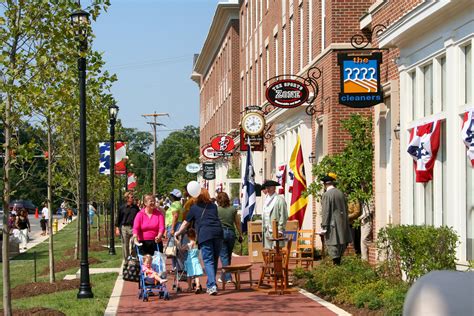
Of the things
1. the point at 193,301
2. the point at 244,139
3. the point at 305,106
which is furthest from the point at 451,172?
the point at 244,139

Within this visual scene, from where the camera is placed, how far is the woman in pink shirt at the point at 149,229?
14398mm

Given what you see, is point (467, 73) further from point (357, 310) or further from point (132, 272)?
point (132, 272)

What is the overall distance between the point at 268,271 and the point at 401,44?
4.39 m

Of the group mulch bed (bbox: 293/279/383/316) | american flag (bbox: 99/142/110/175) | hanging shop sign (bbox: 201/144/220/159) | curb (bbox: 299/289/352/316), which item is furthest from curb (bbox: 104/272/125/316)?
hanging shop sign (bbox: 201/144/220/159)

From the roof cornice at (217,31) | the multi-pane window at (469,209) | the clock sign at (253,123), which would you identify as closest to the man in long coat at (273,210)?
the multi-pane window at (469,209)

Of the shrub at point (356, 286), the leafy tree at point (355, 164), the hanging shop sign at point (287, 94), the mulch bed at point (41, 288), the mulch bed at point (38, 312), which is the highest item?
the hanging shop sign at point (287, 94)

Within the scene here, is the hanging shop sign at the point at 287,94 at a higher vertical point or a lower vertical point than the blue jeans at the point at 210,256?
higher

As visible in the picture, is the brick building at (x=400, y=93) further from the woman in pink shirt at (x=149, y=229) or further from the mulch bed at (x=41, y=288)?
the mulch bed at (x=41, y=288)

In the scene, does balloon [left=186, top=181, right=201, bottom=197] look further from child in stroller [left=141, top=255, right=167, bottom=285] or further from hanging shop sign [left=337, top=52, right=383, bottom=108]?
hanging shop sign [left=337, top=52, right=383, bottom=108]

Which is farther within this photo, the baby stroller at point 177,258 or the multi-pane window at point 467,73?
the baby stroller at point 177,258

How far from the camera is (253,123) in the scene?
2973cm

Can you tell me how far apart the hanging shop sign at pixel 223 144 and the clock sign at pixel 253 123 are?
14708mm

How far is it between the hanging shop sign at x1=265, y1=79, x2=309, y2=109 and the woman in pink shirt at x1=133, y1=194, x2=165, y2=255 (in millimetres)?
8546

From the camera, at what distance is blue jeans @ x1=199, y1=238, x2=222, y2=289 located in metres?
14.2
